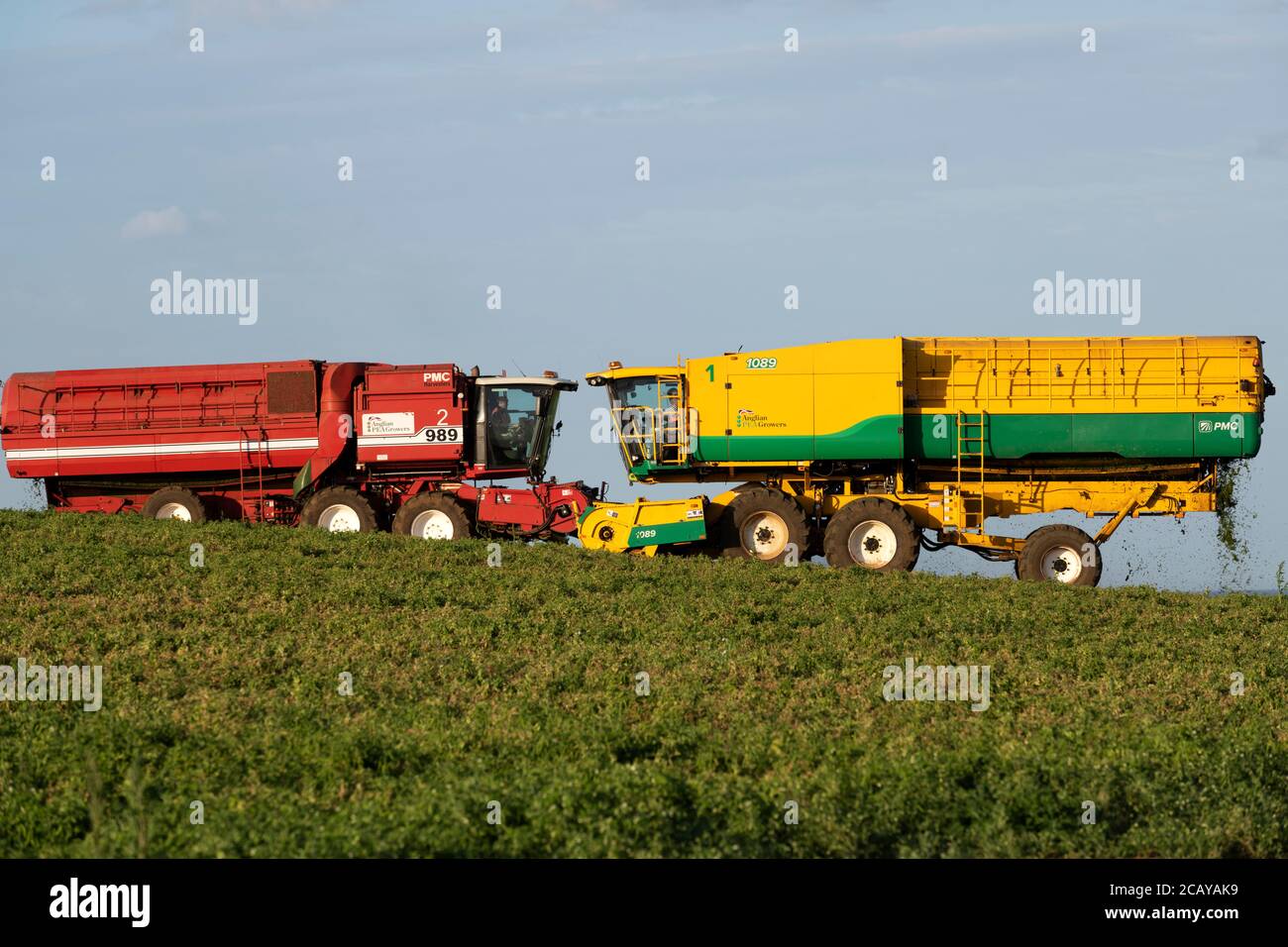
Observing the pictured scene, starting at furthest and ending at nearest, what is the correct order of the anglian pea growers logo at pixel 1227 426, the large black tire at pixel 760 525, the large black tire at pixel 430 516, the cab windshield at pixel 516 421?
the cab windshield at pixel 516 421 < the large black tire at pixel 430 516 < the large black tire at pixel 760 525 < the anglian pea growers logo at pixel 1227 426

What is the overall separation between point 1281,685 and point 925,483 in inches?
388

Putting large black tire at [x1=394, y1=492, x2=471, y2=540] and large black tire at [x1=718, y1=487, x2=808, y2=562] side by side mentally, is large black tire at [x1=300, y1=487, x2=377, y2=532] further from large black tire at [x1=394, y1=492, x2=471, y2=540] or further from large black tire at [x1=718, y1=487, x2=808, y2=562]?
large black tire at [x1=718, y1=487, x2=808, y2=562]

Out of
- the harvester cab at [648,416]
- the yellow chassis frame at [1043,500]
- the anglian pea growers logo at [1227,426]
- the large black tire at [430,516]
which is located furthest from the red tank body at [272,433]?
the anglian pea growers logo at [1227,426]

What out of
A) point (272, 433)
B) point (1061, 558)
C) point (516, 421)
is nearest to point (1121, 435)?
point (1061, 558)

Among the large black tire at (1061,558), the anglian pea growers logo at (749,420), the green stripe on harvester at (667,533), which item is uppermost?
the anglian pea growers logo at (749,420)

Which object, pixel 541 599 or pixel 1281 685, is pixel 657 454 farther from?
pixel 1281 685

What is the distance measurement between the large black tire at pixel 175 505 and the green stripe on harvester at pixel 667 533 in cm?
856

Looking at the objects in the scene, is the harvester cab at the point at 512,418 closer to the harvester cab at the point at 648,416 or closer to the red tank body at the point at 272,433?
the red tank body at the point at 272,433

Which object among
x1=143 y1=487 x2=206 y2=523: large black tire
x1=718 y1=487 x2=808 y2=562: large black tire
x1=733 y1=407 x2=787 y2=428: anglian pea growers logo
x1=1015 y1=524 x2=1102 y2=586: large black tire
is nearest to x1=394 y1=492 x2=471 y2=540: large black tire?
x1=143 y1=487 x2=206 y2=523: large black tire

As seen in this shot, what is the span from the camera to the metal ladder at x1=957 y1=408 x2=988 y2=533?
84.1ft

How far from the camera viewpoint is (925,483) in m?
26.3

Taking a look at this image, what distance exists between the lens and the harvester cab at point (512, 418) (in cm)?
2856

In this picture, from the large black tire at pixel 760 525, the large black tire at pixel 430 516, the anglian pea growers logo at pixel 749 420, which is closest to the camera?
the large black tire at pixel 760 525

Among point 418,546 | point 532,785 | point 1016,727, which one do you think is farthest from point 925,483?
point 532,785
